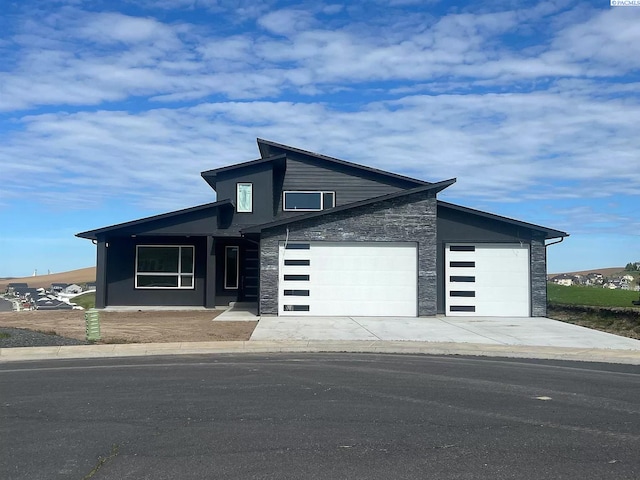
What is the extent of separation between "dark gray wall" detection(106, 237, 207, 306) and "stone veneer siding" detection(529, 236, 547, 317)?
38.9 ft

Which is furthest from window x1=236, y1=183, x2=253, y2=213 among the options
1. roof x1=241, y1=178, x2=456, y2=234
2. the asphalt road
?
the asphalt road

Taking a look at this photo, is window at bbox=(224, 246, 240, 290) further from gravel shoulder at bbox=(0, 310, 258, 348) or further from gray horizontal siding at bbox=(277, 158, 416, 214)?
gray horizontal siding at bbox=(277, 158, 416, 214)

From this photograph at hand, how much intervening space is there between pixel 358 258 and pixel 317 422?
14.0m

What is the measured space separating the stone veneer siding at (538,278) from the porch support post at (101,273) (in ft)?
49.7

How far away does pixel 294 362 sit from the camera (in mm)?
12227

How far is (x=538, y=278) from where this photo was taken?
21.9m

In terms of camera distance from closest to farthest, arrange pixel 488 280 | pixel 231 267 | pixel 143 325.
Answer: pixel 143 325, pixel 488 280, pixel 231 267

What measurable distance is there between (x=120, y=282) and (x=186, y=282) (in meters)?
2.46

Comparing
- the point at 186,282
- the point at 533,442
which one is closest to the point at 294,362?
the point at 533,442

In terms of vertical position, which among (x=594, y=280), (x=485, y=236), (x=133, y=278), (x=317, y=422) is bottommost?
(x=317, y=422)

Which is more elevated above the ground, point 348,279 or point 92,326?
point 348,279

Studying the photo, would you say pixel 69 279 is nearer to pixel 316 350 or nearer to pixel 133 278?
pixel 133 278

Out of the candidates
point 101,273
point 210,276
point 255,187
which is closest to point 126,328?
point 210,276

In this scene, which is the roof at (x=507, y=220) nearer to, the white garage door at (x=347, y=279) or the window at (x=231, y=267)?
the white garage door at (x=347, y=279)
